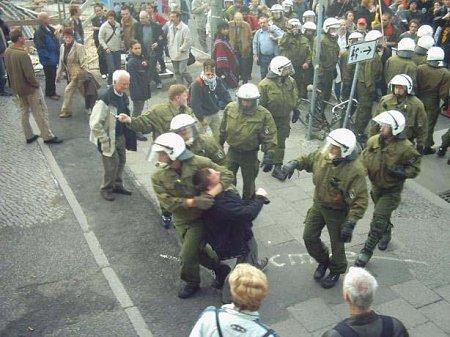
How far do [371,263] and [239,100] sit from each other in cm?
266

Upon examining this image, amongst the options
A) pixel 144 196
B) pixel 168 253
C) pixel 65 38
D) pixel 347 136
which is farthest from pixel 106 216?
pixel 65 38

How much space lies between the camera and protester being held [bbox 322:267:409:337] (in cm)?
337

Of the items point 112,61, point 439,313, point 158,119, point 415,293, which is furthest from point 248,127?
point 112,61

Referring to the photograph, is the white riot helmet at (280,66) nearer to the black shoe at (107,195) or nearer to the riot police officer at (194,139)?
the riot police officer at (194,139)

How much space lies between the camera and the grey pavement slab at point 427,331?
5172mm

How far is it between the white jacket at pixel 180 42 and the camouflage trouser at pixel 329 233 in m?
7.02

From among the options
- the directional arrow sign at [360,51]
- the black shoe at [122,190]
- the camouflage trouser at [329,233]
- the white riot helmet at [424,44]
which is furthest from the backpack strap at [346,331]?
the white riot helmet at [424,44]

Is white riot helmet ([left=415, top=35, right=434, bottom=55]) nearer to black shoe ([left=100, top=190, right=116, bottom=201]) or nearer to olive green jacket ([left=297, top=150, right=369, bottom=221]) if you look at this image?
olive green jacket ([left=297, top=150, right=369, bottom=221])

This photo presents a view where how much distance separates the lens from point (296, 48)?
1089cm

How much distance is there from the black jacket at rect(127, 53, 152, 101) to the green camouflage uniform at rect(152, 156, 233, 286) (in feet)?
15.1

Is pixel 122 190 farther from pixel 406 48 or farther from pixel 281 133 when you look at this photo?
pixel 406 48

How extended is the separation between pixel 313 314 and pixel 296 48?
268 inches

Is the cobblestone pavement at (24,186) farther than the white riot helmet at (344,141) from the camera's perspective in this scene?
Yes

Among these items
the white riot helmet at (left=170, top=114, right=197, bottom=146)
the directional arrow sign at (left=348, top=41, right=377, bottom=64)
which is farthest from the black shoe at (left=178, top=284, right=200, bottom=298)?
the directional arrow sign at (left=348, top=41, right=377, bottom=64)
